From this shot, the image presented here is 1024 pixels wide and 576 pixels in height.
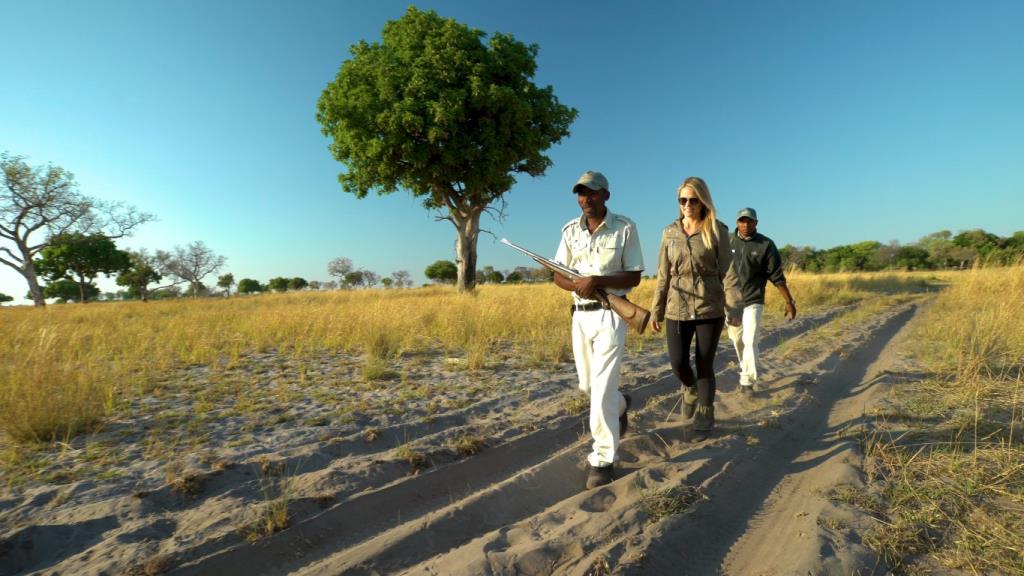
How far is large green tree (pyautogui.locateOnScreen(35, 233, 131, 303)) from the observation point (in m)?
39.1

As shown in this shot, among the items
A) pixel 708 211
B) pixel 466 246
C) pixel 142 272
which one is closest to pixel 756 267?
pixel 708 211

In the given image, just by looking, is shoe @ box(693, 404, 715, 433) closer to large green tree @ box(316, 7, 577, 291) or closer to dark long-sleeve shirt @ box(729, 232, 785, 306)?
dark long-sleeve shirt @ box(729, 232, 785, 306)

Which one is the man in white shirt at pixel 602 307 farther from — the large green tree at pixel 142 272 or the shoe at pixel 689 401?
the large green tree at pixel 142 272

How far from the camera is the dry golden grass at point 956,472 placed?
6.68 ft

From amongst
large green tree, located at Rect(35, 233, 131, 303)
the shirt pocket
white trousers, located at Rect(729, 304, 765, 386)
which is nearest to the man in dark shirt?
white trousers, located at Rect(729, 304, 765, 386)

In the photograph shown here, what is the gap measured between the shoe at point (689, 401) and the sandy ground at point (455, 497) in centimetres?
13

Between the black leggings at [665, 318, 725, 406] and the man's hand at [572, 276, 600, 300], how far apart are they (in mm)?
1287

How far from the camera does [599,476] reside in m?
2.83

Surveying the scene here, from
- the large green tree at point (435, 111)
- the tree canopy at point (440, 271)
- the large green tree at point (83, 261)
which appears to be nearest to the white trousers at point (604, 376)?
the large green tree at point (435, 111)

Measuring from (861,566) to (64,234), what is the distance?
35.9m

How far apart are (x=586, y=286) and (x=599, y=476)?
1.33m

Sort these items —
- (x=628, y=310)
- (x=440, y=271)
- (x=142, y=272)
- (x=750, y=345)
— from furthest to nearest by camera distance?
1. (x=440, y=271)
2. (x=142, y=272)
3. (x=750, y=345)
4. (x=628, y=310)

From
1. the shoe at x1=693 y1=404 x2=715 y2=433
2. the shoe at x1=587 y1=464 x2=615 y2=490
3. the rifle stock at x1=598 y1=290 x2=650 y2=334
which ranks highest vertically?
the rifle stock at x1=598 y1=290 x2=650 y2=334

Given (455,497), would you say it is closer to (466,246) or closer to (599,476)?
(599,476)
